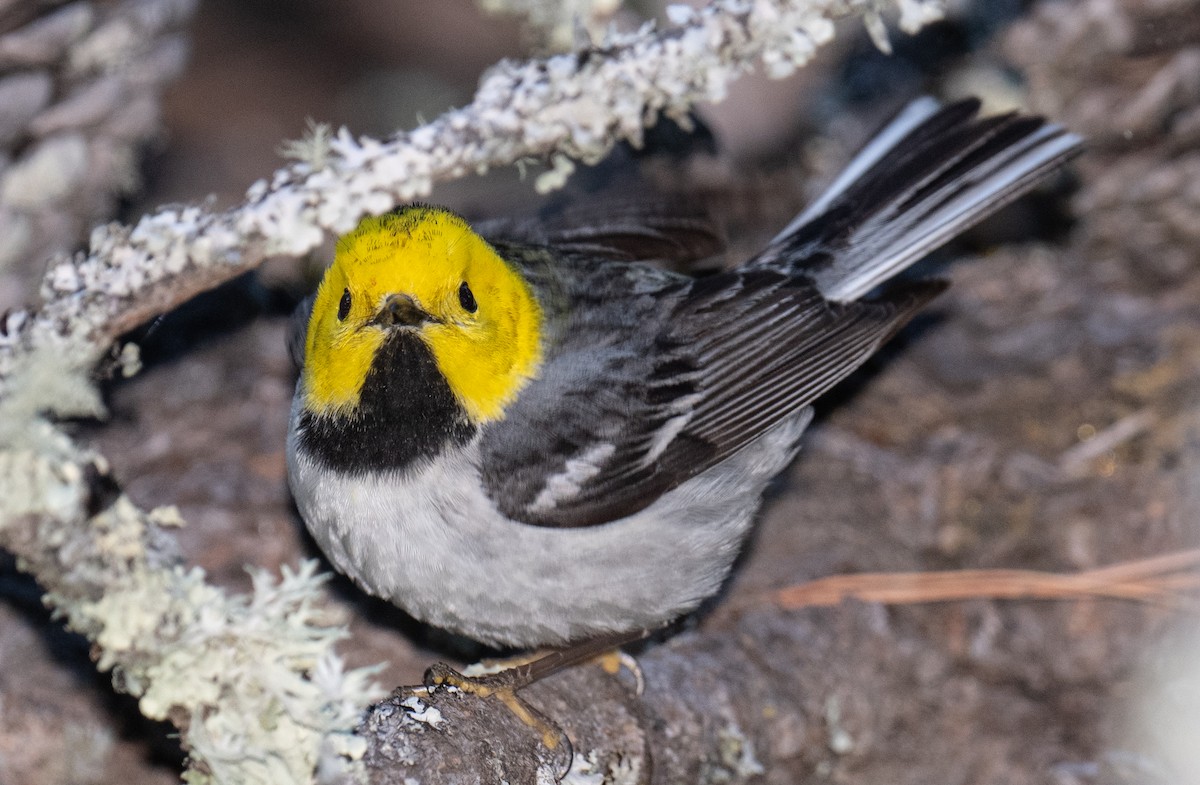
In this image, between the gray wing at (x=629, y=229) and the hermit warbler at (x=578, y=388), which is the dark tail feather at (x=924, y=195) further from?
the gray wing at (x=629, y=229)

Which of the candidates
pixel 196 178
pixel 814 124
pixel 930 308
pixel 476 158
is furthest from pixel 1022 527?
pixel 196 178

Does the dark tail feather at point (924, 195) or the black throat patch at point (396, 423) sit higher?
the dark tail feather at point (924, 195)

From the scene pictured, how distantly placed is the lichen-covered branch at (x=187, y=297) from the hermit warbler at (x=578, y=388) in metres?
0.15

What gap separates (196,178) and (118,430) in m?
1.15

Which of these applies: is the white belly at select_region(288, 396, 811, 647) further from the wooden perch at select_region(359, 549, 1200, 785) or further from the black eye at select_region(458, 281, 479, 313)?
the black eye at select_region(458, 281, 479, 313)

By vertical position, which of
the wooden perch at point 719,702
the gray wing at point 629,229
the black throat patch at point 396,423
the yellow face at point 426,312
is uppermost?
the gray wing at point 629,229

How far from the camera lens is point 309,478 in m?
2.47

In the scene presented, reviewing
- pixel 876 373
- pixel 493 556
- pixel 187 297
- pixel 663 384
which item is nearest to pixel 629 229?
pixel 663 384

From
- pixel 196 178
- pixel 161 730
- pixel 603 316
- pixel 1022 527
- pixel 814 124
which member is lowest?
pixel 161 730

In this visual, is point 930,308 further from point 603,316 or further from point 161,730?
point 161,730

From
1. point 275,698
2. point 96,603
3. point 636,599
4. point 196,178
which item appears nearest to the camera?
point 96,603

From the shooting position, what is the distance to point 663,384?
2.77m

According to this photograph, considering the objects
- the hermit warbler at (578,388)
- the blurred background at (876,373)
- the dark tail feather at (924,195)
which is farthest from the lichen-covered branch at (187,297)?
the dark tail feather at (924,195)

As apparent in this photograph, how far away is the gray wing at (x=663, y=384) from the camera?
2.51m
